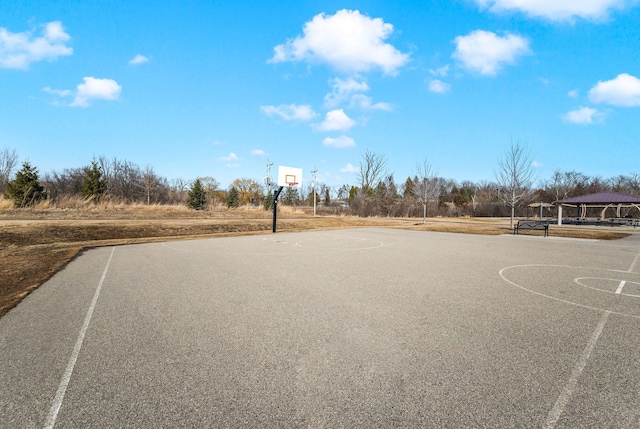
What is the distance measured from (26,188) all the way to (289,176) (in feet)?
58.3

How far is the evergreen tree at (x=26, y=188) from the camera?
2268cm

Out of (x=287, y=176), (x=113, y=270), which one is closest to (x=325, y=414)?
(x=113, y=270)

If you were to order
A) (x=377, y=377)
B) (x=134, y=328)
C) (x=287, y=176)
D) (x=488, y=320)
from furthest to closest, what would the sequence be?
(x=287, y=176)
(x=488, y=320)
(x=134, y=328)
(x=377, y=377)

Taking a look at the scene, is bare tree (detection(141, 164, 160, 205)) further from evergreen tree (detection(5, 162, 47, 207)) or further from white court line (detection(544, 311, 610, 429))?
white court line (detection(544, 311, 610, 429))

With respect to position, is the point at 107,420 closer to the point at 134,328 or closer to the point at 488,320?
the point at 134,328

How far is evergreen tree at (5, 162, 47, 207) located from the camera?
22.7 meters

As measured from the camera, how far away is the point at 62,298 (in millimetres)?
5594

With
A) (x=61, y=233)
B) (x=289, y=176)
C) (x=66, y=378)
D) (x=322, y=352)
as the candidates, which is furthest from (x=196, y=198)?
(x=322, y=352)

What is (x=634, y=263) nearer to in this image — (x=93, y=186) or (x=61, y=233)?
(x=61, y=233)

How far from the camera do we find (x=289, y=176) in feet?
85.1

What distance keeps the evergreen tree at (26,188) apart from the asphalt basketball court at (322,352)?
21.4m

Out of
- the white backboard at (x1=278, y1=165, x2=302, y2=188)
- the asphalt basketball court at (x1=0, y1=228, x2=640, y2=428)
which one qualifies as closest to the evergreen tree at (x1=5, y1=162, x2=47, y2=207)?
the white backboard at (x1=278, y1=165, x2=302, y2=188)

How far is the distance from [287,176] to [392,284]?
19923 millimetres

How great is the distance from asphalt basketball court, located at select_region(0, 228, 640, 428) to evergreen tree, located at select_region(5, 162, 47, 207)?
21.4 m
